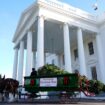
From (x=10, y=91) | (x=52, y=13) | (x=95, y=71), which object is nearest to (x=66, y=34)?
(x=52, y=13)

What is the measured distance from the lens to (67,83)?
33.3ft

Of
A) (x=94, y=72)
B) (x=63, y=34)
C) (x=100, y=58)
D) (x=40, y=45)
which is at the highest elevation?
(x=63, y=34)

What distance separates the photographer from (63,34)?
24.4 metres

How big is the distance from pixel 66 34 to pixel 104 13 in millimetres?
6848

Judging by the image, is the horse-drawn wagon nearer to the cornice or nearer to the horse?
the horse

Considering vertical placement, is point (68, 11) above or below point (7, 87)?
above

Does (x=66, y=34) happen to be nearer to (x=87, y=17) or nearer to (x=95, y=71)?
(x=87, y=17)

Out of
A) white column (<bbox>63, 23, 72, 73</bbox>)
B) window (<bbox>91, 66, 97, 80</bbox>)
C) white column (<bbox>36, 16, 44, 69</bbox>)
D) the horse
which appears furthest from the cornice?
the horse

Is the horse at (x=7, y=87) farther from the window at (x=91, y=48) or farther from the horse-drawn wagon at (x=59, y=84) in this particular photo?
the window at (x=91, y=48)

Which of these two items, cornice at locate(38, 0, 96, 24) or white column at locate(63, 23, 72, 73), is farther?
cornice at locate(38, 0, 96, 24)

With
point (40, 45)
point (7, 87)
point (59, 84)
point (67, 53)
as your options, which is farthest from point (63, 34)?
point (59, 84)

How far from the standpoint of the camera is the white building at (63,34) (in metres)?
21.5

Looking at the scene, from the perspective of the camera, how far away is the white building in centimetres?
2148

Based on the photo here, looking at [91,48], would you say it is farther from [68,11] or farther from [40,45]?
[40,45]
